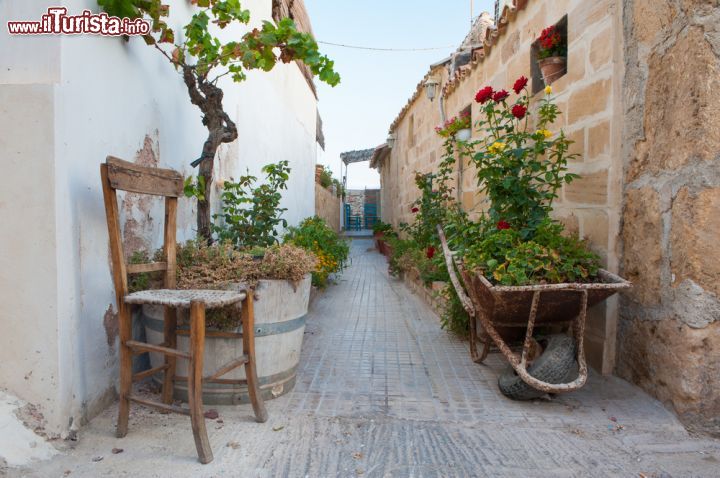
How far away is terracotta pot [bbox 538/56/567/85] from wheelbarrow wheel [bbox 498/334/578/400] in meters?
2.19

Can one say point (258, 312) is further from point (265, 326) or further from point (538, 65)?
point (538, 65)

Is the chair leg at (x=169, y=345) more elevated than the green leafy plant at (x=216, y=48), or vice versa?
the green leafy plant at (x=216, y=48)

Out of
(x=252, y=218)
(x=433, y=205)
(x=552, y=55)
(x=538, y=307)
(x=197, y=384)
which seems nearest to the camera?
(x=197, y=384)

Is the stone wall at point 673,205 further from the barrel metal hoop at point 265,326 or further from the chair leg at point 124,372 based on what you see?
the chair leg at point 124,372

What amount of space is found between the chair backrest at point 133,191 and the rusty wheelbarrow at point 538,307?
69.8 inches

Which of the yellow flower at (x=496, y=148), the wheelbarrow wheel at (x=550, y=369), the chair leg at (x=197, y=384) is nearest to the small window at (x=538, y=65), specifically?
the yellow flower at (x=496, y=148)

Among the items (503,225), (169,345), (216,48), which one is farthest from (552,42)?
(169,345)

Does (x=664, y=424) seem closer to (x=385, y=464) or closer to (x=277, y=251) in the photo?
(x=385, y=464)

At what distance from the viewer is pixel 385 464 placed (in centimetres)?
Answer: 204

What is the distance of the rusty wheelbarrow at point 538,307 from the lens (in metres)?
2.52

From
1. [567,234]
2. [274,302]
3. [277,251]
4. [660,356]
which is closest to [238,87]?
[277,251]

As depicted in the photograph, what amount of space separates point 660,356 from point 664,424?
0.35 metres

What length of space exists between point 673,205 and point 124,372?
2.90m

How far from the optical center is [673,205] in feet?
8.08
